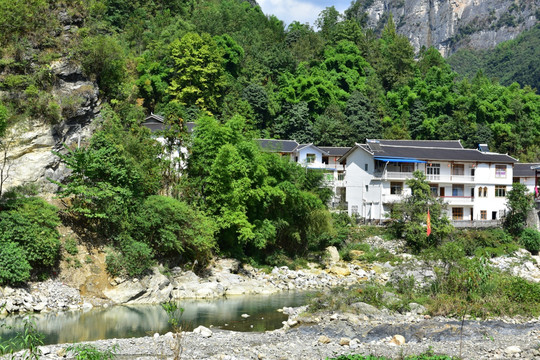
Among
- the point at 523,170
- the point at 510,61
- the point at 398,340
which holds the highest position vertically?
the point at 510,61

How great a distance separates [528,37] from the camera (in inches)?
5187

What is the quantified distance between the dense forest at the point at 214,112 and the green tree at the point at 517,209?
526 inches

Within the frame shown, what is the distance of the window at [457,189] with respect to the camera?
43812 mm

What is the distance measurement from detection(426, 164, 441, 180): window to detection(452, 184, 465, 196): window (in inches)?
71.0

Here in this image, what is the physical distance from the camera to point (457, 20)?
161375 mm

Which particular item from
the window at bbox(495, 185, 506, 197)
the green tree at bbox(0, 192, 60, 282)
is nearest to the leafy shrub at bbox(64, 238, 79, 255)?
the green tree at bbox(0, 192, 60, 282)

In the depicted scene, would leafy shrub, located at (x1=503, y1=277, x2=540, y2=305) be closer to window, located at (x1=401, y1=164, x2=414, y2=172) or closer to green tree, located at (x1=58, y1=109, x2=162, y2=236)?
green tree, located at (x1=58, y1=109, x2=162, y2=236)

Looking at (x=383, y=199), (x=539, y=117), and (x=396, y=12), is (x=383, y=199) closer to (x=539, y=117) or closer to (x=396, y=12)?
(x=539, y=117)

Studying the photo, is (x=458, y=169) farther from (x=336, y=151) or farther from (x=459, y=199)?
(x=336, y=151)

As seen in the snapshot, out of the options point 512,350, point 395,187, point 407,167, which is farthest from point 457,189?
point 512,350

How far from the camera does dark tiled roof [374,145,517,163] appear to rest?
140ft

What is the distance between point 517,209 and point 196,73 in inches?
1149

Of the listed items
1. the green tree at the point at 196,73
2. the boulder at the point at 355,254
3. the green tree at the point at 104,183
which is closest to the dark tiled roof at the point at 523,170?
the boulder at the point at 355,254

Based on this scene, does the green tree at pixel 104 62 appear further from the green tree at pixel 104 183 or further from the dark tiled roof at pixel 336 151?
the dark tiled roof at pixel 336 151
